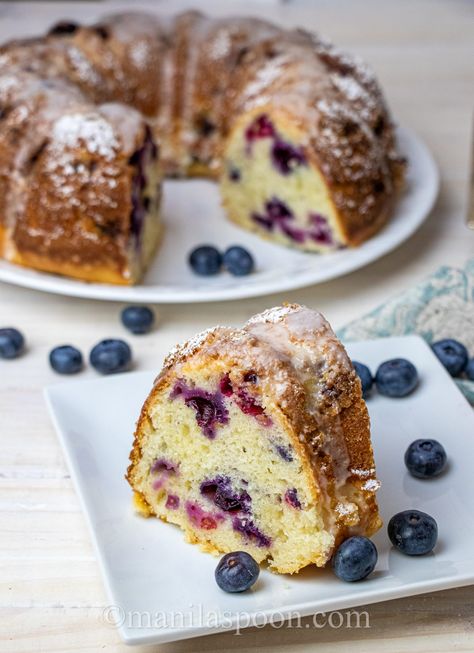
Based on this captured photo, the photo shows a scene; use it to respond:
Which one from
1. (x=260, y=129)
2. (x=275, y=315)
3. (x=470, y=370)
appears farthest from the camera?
(x=260, y=129)

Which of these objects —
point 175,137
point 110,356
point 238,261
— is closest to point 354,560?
point 110,356

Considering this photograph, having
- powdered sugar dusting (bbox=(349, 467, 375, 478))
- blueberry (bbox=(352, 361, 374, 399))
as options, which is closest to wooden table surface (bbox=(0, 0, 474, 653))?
powdered sugar dusting (bbox=(349, 467, 375, 478))

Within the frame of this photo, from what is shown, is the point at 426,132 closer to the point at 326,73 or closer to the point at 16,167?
the point at 326,73

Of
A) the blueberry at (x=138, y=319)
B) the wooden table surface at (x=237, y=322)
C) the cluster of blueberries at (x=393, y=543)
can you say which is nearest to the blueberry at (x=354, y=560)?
the cluster of blueberries at (x=393, y=543)

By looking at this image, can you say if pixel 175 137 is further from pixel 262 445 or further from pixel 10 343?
pixel 262 445

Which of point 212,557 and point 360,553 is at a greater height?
point 360,553

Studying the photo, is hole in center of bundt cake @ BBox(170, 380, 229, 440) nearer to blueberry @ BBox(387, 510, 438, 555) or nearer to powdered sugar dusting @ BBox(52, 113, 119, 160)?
blueberry @ BBox(387, 510, 438, 555)
